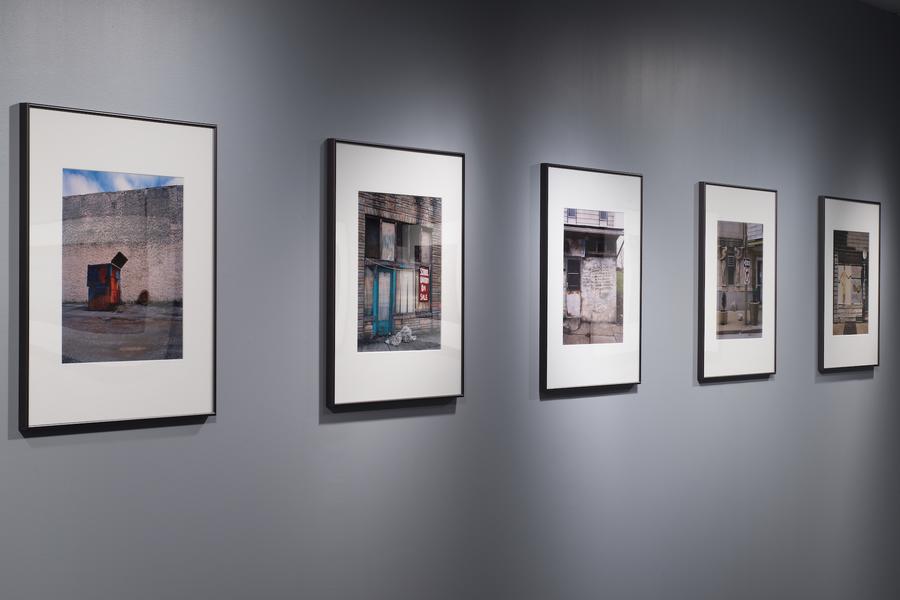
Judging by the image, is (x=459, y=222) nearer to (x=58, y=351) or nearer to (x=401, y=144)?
(x=401, y=144)

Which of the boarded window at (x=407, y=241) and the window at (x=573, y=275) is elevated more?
the boarded window at (x=407, y=241)

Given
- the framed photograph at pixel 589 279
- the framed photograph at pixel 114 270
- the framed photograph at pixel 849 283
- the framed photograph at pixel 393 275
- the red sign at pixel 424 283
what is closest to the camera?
the framed photograph at pixel 114 270

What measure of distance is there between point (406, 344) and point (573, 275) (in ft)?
1.76

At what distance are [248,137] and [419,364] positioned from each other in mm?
637

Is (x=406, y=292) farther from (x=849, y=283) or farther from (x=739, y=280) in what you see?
(x=849, y=283)

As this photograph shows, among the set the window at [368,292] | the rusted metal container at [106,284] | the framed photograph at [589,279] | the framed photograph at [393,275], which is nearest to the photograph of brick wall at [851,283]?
the framed photograph at [589,279]

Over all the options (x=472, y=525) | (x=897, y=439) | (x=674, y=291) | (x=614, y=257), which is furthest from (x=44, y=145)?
(x=897, y=439)

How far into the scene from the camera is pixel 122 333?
147 cm

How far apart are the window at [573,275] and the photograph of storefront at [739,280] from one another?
1.84 ft

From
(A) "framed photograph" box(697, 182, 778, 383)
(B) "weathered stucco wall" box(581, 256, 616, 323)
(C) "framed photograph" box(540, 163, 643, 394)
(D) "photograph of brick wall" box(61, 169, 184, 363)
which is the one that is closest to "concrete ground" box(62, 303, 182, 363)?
(D) "photograph of brick wall" box(61, 169, 184, 363)

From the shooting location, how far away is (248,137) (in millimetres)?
1614

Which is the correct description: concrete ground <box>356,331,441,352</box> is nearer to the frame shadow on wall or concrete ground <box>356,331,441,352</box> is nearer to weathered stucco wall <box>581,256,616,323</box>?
the frame shadow on wall

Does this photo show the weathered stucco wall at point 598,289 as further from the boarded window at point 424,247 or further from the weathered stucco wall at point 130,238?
the weathered stucco wall at point 130,238

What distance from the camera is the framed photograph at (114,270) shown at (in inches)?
54.8
